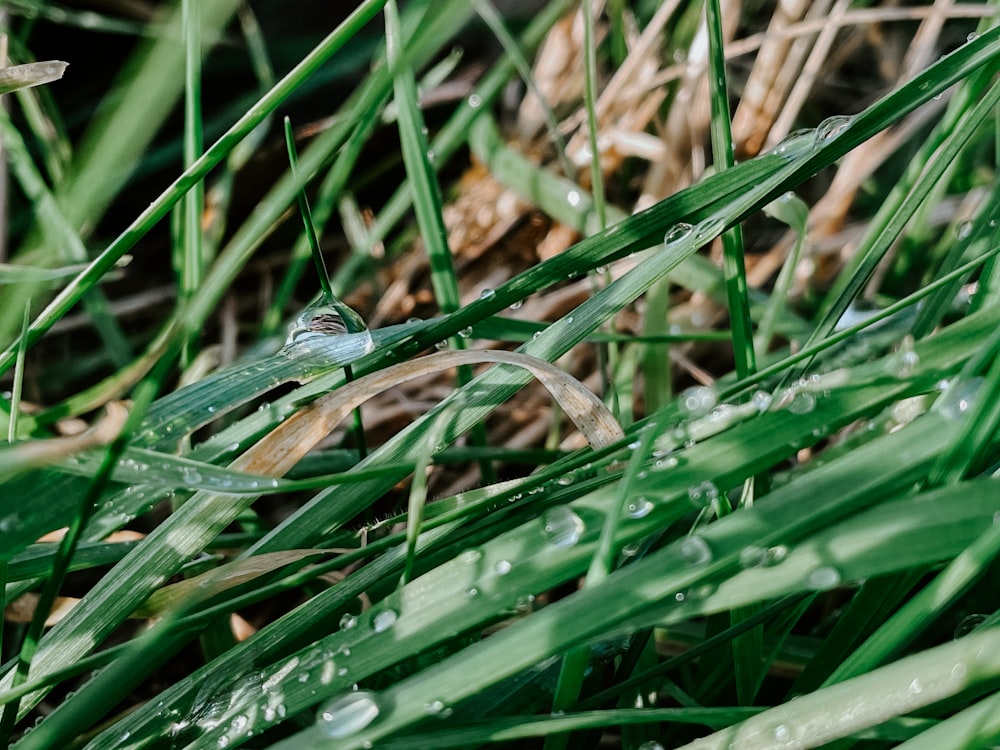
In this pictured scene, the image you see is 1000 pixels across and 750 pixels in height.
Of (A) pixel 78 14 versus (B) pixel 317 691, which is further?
(A) pixel 78 14

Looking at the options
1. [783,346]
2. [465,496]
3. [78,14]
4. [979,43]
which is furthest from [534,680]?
[78,14]

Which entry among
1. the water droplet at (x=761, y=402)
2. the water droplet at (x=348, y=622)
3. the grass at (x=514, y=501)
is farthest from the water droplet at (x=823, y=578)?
the water droplet at (x=348, y=622)

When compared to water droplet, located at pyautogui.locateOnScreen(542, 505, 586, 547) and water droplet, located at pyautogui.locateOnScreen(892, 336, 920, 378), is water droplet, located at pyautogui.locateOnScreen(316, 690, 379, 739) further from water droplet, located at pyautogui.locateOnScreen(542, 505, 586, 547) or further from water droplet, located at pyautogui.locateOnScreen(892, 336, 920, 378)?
water droplet, located at pyautogui.locateOnScreen(892, 336, 920, 378)

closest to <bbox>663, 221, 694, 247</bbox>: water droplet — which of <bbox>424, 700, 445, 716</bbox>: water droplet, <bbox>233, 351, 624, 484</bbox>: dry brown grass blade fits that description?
<bbox>233, 351, 624, 484</bbox>: dry brown grass blade

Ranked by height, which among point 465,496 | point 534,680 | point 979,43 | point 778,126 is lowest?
point 534,680

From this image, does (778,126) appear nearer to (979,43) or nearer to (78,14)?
(979,43)

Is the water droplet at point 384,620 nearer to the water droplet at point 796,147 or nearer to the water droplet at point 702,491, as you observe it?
the water droplet at point 702,491
